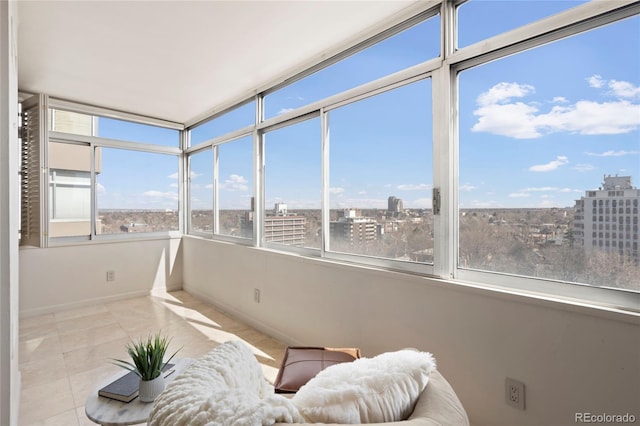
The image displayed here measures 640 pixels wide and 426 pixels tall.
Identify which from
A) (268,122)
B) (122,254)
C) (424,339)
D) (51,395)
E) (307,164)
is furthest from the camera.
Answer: (122,254)

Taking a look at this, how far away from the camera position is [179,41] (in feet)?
7.81

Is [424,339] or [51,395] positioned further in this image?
[51,395]

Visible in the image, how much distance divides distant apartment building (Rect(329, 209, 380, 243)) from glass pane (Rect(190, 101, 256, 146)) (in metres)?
1.64

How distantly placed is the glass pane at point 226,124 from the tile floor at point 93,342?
2.23m

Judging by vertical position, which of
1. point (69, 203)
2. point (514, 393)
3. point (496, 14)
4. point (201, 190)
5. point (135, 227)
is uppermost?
point (496, 14)

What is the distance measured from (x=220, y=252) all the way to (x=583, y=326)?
3.48 meters

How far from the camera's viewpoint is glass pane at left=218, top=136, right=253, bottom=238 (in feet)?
11.6

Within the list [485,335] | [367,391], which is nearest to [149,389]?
[367,391]

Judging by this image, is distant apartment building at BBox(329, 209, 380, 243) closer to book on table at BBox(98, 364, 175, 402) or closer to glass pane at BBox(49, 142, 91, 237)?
book on table at BBox(98, 364, 175, 402)

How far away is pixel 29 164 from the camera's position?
11.3ft

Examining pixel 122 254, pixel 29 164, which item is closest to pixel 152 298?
pixel 122 254

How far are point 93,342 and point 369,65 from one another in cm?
343

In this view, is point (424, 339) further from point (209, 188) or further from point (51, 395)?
point (209, 188)
